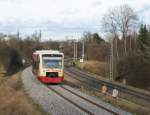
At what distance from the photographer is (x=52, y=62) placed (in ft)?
139

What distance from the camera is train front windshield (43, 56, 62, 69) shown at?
42.2m

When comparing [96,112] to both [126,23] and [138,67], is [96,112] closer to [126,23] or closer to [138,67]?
[138,67]

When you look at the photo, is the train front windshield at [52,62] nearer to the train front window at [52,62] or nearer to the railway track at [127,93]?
the train front window at [52,62]

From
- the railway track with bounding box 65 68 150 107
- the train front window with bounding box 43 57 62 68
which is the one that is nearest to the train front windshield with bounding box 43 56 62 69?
the train front window with bounding box 43 57 62 68

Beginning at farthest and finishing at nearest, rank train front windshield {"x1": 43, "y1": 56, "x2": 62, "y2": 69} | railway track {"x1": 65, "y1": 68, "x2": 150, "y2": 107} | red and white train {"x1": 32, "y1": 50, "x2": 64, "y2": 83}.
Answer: train front windshield {"x1": 43, "y1": 56, "x2": 62, "y2": 69} → red and white train {"x1": 32, "y1": 50, "x2": 64, "y2": 83} → railway track {"x1": 65, "y1": 68, "x2": 150, "y2": 107}

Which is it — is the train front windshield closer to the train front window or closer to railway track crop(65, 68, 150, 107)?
the train front window

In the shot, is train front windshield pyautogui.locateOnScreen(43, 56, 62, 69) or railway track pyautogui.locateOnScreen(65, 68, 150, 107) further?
train front windshield pyautogui.locateOnScreen(43, 56, 62, 69)

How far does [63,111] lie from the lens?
74.6ft

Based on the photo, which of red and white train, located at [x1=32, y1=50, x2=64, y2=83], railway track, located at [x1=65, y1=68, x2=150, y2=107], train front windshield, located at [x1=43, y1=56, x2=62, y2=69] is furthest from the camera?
train front windshield, located at [x1=43, y1=56, x2=62, y2=69]

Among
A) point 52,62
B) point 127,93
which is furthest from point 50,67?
point 127,93

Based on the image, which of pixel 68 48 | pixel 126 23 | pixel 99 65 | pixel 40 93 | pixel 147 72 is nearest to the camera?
pixel 40 93

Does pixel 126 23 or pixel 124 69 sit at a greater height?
pixel 126 23

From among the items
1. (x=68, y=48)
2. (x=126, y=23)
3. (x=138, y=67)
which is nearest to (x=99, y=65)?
(x=126, y=23)

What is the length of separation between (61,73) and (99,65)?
161 feet
